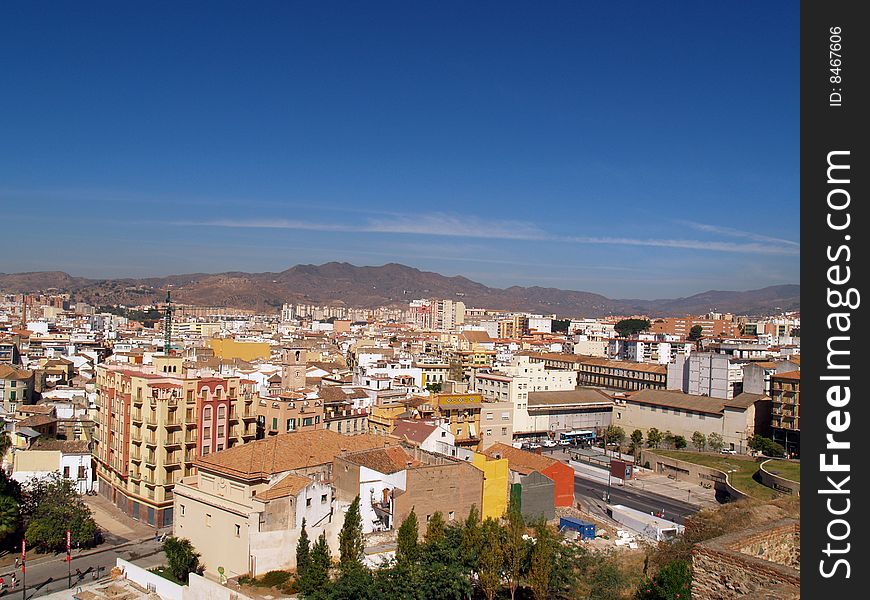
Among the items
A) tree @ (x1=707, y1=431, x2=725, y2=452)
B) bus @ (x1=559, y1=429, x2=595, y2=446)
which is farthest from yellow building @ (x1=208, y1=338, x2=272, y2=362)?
tree @ (x1=707, y1=431, x2=725, y2=452)

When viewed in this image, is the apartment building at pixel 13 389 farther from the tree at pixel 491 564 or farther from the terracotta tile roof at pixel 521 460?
the tree at pixel 491 564

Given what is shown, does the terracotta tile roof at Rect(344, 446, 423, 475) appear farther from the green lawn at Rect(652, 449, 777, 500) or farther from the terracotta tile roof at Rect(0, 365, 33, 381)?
the terracotta tile roof at Rect(0, 365, 33, 381)

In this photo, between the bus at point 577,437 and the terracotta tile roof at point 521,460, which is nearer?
the terracotta tile roof at point 521,460

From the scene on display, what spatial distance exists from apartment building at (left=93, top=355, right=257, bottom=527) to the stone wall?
73.3 ft

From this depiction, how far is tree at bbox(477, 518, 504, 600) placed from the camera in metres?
16.2

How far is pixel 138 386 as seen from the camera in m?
27.8

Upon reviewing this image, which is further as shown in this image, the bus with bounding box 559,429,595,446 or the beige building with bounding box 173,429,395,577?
the bus with bounding box 559,429,595,446

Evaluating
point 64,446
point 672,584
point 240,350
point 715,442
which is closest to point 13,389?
point 64,446

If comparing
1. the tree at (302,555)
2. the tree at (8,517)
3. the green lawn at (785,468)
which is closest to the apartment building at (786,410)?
the green lawn at (785,468)

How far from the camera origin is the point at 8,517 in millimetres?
23266

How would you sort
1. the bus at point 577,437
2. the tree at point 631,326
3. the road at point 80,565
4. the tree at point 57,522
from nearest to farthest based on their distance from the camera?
the road at point 80,565 → the tree at point 57,522 → the bus at point 577,437 → the tree at point 631,326

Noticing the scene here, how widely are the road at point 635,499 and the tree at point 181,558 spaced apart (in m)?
17.3

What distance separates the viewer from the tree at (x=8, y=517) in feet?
75.9

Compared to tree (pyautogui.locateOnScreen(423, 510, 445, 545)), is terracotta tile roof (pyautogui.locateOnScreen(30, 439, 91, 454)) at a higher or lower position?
lower
